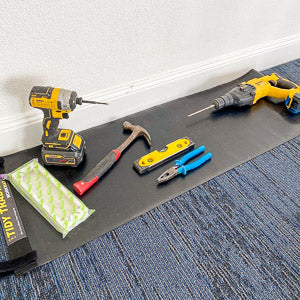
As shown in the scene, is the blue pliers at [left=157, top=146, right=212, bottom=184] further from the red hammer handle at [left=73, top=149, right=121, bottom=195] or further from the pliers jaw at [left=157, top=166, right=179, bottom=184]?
the red hammer handle at [left=73, top=149, right=121, bottom=195]

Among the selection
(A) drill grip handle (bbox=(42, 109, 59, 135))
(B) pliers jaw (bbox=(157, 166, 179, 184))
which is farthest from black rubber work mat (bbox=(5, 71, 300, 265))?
(A) drill grip handle (bbox=(42, 109, 59, 135))

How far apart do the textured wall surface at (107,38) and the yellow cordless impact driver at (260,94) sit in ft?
0.73

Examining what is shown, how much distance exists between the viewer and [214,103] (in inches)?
55.7

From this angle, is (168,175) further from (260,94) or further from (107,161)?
(260,94)

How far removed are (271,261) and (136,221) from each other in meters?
0.42

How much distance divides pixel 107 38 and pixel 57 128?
1.20 ft

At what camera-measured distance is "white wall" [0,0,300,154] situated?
1.03 m

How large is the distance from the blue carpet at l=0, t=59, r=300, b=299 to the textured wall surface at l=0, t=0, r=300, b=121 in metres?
0.53

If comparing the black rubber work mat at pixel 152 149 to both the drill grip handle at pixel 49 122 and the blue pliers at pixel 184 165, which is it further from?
the drill grip handle at pixel 49 122

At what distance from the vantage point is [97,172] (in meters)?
1.13

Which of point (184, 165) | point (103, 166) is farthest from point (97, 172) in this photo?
point (184, 165)

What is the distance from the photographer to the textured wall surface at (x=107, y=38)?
1.01 m

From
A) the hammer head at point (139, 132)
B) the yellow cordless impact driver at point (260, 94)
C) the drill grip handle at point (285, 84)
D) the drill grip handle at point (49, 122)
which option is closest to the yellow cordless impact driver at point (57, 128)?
the drill grip handle at point (49, 122)

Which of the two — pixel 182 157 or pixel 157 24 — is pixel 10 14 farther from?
pixel 182 157
